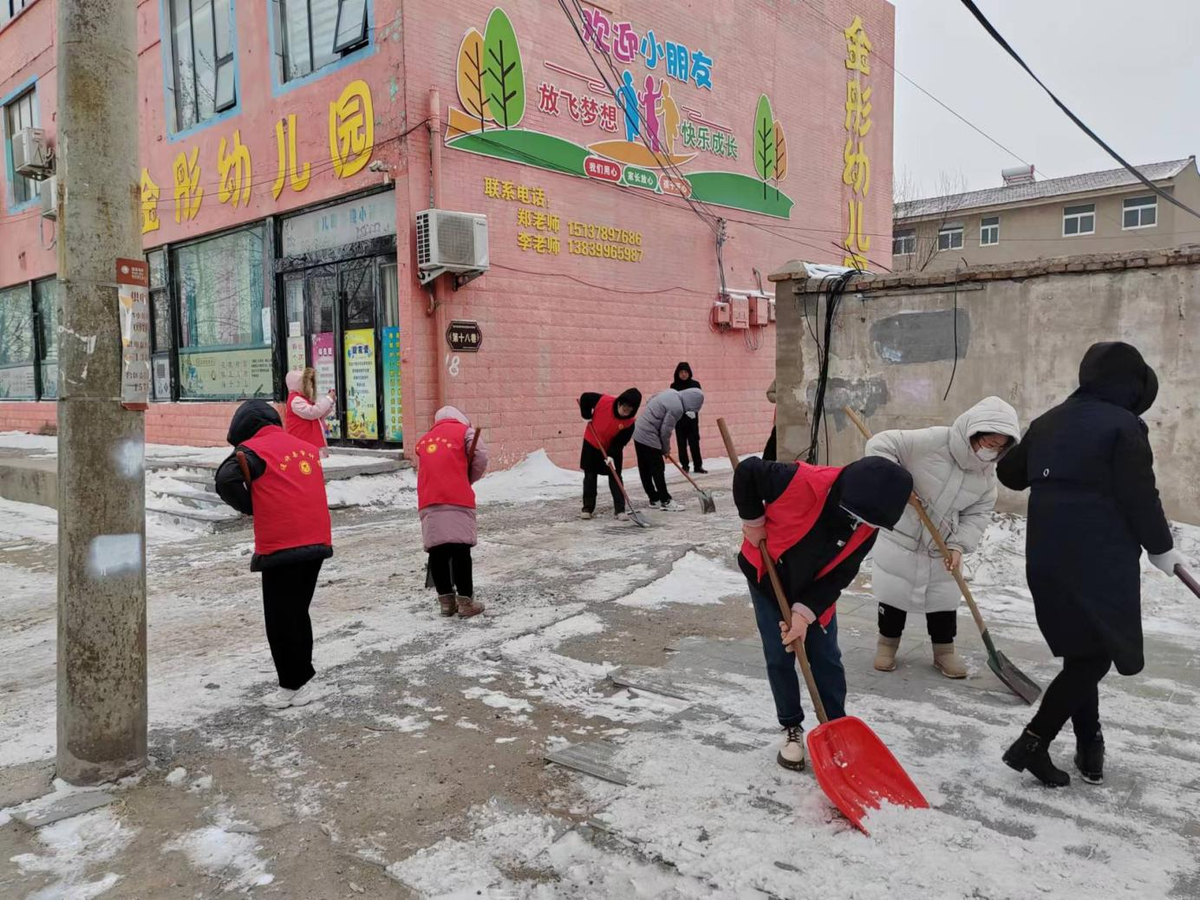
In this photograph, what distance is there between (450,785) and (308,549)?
4.75 feet

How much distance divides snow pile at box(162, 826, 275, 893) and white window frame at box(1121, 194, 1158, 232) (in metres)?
37.1

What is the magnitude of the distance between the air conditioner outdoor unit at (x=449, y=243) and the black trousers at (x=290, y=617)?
709cm

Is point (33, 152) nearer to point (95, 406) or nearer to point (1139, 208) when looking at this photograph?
point (95, 406)

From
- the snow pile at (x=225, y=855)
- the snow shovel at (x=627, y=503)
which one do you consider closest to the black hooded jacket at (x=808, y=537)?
the snow pile at (x=225, y=855)

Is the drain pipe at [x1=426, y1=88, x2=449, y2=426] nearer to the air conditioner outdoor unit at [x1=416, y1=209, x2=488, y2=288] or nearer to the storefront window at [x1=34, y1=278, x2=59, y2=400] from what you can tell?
Answer: the air conditioner outdoor unit at [x1=416, y1=209, x2=488, y2=288]

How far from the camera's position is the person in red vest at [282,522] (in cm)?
420

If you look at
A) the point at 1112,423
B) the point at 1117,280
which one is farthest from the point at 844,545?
the point at 1117,280

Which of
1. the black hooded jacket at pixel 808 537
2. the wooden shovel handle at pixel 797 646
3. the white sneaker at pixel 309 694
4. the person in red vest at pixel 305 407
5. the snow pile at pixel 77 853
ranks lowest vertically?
the snow pile at pixel 77 853

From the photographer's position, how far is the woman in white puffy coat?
13.9 feet

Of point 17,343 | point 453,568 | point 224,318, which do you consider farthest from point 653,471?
point 17,343

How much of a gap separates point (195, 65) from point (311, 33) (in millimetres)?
3357

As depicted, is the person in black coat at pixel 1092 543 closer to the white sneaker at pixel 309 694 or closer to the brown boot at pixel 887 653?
the brown boot at pixel 887 653

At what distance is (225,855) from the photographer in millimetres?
3002

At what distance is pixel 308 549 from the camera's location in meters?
4.26
